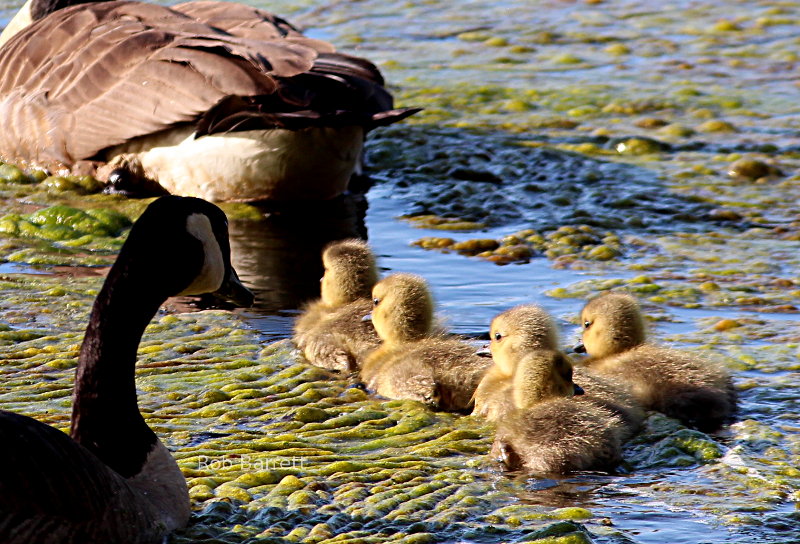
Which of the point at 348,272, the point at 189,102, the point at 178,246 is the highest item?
the point at 189,102

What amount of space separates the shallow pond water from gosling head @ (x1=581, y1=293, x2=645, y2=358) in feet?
1.48

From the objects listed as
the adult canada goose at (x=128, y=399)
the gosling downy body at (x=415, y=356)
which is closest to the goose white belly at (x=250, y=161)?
the gosling downy body at (x=415, y=356)

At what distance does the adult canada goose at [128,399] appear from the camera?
13.7ft

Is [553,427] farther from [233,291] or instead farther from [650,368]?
[233,291]

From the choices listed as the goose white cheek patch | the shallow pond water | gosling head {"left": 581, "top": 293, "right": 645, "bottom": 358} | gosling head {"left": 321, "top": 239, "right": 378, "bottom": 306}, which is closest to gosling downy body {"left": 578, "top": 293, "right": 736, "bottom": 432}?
gosling head {"left": 581, "top": 293, "right": 645, "bottom": 358}

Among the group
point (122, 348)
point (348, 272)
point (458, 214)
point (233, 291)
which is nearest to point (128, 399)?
point (122, 348)

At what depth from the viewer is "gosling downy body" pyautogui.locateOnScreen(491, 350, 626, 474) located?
5176 mm

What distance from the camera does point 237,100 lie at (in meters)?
8.52

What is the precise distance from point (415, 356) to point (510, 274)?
1.82 m

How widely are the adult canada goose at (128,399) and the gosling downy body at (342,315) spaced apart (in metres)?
1.65

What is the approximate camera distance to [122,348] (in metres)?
4.58

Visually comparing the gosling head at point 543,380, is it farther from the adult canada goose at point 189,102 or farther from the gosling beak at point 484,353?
the adult canada goose at point 189,102

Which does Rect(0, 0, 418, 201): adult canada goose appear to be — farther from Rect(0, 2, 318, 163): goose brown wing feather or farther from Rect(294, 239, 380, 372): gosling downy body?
Rect(294, 239, 380, 372): gosling downy body

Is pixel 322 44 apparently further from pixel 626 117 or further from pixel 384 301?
pixel 384 301
